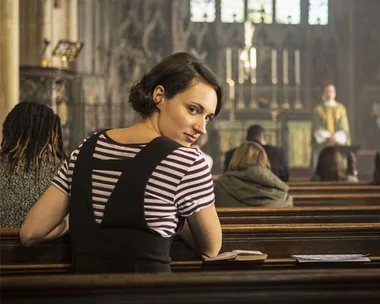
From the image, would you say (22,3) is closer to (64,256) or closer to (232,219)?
→ (232,219)

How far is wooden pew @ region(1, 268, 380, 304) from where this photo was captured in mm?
2361

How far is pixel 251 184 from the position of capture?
239 inches

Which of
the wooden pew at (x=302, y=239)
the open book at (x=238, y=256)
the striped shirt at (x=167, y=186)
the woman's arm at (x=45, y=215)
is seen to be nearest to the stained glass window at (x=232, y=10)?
the wooden pew at (x=302, y=239)

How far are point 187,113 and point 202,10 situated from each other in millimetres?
15927

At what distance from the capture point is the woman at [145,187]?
9.08ft

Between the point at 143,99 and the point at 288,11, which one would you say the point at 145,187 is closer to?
the point at 143,99

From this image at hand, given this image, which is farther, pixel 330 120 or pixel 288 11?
pixel 288 11

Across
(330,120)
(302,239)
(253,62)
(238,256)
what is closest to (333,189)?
(302,239)

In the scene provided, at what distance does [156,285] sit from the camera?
2.38 meters

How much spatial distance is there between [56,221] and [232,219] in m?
2.21

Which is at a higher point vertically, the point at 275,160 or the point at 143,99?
the point at 143,99

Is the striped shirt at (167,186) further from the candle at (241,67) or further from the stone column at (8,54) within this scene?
the candle at (241,67)

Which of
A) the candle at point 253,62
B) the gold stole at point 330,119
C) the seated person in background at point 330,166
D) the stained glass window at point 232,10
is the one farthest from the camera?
the stained glass window at point 232,10

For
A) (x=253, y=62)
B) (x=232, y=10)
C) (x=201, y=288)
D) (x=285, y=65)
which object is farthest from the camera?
(x=232, y=10)
